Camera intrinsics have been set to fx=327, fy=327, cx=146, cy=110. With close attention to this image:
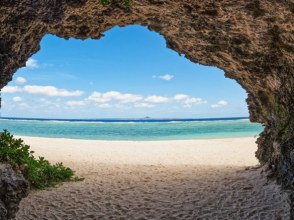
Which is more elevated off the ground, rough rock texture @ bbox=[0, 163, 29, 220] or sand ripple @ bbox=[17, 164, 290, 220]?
rough rock texture @ bbox=[0, 163, 29, 220]

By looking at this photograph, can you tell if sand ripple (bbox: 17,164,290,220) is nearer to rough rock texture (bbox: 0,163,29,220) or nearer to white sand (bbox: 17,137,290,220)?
white sand (bbox: 17,137,290,220)

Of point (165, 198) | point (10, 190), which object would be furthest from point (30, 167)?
point (165, 198)

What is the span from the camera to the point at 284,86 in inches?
375

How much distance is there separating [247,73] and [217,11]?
346 centimetres

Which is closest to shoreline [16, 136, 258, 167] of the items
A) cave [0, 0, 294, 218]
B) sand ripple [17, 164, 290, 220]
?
sand ripple [17, 164, 290, 220]

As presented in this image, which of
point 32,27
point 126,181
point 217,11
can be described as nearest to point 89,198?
point 126,181

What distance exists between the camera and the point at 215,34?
10008 millimetres

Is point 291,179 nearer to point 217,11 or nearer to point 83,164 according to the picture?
point 217,11

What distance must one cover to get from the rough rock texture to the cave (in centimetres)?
221

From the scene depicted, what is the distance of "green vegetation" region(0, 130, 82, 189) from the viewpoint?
10.8 metres

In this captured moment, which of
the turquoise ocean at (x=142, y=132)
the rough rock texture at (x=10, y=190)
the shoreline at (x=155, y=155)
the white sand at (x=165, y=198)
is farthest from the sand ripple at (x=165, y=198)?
the turquoise ocean at (x=142, y=132)

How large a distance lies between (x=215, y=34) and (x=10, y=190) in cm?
711

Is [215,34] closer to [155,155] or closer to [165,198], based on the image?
[165,198]

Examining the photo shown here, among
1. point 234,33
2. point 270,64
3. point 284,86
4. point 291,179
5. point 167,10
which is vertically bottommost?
point 291,179
